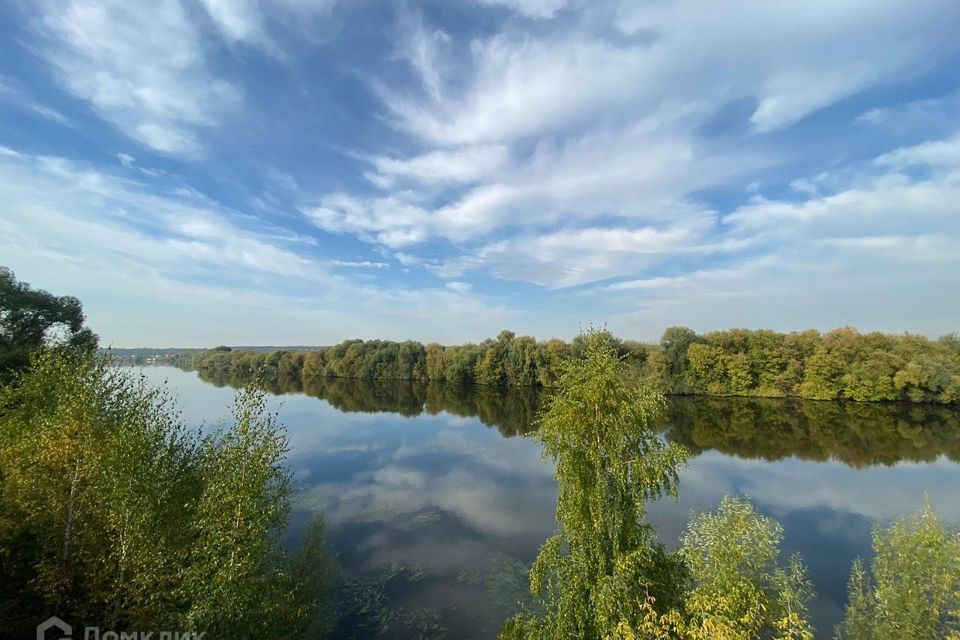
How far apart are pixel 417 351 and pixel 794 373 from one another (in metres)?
95.0

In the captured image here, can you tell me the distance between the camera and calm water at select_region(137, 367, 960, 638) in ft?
67.6

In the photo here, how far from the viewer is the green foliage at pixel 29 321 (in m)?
32.2

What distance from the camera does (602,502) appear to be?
1201 cm

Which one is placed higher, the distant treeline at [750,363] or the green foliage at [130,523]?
the distant treeline at [750,363]

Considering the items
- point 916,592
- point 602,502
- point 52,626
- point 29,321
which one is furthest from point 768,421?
point 29,321

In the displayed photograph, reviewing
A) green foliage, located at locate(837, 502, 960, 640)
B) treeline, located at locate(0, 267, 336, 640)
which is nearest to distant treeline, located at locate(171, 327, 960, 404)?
treeline, located at locate(0, 267, 336, 640)

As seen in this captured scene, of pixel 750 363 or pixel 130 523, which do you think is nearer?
pixel 130 523

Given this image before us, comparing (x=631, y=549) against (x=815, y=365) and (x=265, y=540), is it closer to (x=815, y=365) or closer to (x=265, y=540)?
(x=265, y=540)

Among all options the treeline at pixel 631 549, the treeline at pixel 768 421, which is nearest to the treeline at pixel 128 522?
the treeline at pixel 631 549

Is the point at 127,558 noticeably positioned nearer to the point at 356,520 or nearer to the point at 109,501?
the point at 109,501

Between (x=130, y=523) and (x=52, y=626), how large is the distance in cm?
339

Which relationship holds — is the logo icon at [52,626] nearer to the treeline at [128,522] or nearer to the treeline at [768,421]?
the treeline at [128,522]

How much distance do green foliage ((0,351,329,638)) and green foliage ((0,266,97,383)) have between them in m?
21.8

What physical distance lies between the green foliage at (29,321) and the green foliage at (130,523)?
21.8m
